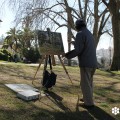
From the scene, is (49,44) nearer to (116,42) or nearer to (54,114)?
(54,114)

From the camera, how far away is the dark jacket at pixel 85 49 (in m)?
7.11

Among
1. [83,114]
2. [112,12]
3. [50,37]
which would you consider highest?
[112,12]

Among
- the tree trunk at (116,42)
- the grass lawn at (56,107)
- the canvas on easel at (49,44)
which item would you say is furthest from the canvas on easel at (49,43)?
the tree trunk at (116,42)

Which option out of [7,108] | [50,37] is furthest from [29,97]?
[50,37]

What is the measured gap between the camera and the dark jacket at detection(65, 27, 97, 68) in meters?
7.11

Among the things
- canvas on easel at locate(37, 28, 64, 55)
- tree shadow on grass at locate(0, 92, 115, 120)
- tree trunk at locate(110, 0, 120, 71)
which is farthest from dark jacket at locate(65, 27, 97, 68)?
tree trunk at locate(110, 0, 120, 71)

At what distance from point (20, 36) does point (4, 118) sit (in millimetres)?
58132

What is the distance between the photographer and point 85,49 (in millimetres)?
7180

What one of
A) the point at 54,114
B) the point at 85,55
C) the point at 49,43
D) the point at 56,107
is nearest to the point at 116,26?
the point at 49,43

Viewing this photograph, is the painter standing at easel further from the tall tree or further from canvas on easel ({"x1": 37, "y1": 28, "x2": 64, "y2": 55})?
the tall tree

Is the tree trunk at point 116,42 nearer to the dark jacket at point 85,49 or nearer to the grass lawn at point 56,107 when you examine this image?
the grass lawn at point 56,107

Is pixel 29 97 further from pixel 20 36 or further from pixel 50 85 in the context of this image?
pixel 20 36

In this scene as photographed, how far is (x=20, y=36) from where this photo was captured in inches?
2494

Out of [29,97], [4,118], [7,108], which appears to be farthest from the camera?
[29,97]
